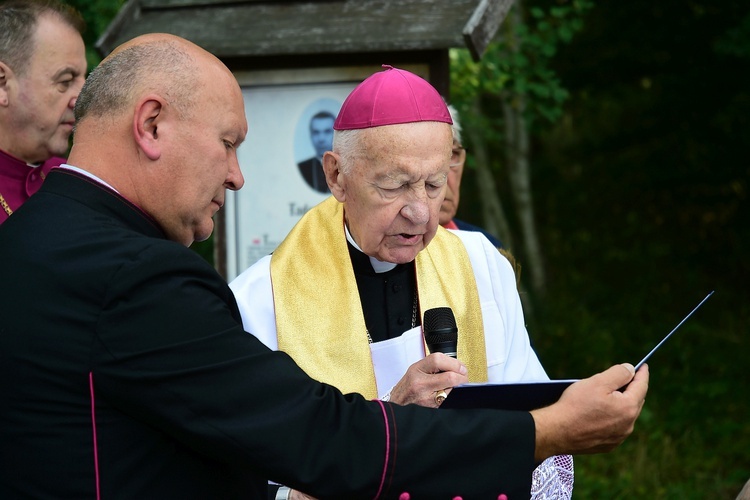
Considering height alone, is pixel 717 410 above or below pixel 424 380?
below

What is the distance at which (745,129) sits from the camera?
837 centimetres

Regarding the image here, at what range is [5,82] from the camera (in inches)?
140

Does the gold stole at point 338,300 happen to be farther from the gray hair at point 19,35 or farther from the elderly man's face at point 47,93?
the gray hair at point 19,35

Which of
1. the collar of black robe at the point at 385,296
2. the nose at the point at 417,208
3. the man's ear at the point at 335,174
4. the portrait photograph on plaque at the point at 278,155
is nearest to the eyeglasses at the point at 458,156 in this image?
the portrait photograph on plaque at the point at 278,155

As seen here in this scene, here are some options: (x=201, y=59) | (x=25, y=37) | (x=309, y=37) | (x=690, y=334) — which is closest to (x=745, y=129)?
(x=690, y=334)

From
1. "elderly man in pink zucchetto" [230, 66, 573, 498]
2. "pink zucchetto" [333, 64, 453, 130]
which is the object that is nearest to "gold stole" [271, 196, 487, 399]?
"elderly man in pink zucchetto" [230, 66, 573, 498]

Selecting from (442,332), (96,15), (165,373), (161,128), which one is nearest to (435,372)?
(442,332)

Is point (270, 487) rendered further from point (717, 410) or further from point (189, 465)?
point (717, 410)

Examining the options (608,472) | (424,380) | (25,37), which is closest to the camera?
(424,380)

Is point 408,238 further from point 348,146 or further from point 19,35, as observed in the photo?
point 19,35

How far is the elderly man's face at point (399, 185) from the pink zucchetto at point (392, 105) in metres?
0.03

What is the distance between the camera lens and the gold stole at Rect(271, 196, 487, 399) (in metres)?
3.09

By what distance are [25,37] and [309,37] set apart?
138 centimetres

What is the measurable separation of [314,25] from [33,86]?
1472 millimetres
